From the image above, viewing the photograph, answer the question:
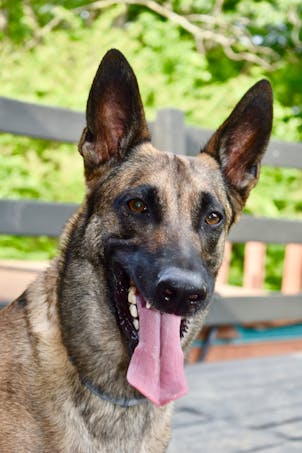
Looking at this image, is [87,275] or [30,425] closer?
[30,425]

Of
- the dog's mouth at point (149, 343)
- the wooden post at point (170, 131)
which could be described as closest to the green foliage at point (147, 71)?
the wooden post at point (170, 131)

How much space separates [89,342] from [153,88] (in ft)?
22.9

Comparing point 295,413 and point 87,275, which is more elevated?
point 87,275

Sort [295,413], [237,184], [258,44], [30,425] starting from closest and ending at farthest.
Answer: [30,425] < [237,184] < [295,413] < [258,44]

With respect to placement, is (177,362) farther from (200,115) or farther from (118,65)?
(200,115)

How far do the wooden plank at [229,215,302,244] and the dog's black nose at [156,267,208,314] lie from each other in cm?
289

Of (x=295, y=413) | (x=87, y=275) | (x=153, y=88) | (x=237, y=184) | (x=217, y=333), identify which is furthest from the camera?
(x=153, y=88)

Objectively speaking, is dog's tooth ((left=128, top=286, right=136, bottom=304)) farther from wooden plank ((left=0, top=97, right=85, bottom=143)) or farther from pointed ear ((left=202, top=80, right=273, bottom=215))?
wooden plank ((left=0, top=97, right=85, bottom=143))

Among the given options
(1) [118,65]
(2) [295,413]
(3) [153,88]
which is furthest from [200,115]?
(1) [118,65]

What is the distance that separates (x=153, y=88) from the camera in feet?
29.2

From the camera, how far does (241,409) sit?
11.5 feet

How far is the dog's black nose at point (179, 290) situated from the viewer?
2016mm

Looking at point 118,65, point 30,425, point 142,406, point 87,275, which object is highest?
point 118,65

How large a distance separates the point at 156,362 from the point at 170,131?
2661mm
